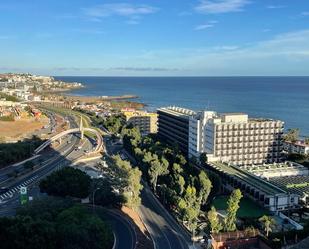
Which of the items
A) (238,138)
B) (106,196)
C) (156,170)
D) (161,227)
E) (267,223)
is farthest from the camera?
(238,138)

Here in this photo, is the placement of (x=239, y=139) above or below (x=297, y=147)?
above

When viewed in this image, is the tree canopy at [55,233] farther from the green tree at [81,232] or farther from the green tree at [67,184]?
the green tree at [67,184]

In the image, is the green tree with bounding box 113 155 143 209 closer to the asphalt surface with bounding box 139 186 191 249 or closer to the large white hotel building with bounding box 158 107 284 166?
the asphalt surface with bounding box 139 186 191 249

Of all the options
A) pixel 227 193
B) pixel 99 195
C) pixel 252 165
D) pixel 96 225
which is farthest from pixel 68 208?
pixel 252 165

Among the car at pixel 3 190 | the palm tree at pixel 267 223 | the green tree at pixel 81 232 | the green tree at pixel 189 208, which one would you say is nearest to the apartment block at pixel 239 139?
the green tree at pixel 189 208

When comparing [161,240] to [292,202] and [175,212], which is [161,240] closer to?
[175,212]

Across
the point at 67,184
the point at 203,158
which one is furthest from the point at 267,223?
the point at 203,158

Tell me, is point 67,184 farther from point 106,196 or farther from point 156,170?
point 156,170
